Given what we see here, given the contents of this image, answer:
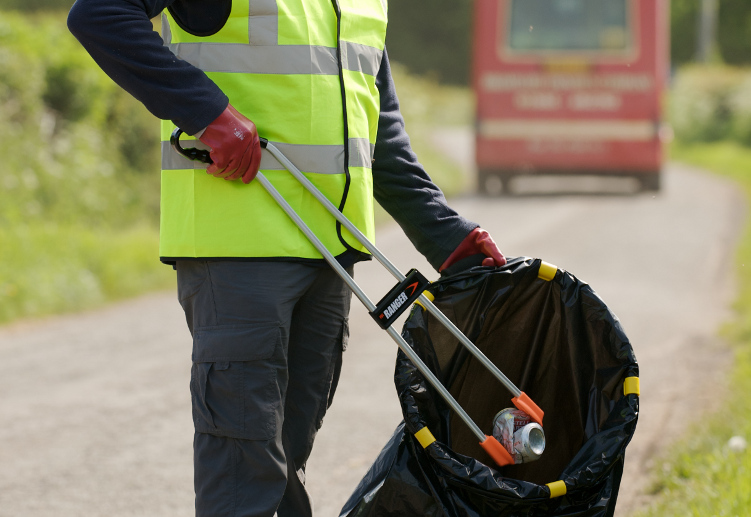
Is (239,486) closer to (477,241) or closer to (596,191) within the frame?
(477,241)

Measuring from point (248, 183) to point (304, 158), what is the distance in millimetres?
150

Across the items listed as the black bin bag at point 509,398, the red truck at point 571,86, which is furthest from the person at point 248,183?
the red truck at point 571,86

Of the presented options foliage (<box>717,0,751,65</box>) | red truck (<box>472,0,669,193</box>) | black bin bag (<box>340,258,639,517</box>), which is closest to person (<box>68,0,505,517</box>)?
black bin bag (<box>340,258,639,517</box>)

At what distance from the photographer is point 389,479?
2201 mm

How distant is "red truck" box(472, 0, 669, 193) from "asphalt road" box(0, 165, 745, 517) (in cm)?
402

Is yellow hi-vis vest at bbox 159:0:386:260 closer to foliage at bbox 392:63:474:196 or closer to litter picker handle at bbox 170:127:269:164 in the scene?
litter picker handle at bbox 170:127:269:164

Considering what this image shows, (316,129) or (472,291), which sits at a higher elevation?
(316,129)

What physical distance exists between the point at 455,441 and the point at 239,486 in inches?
22.3

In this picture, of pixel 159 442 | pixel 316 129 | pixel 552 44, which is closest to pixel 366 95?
pixel 316 129

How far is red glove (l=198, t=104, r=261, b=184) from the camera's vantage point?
207 cm

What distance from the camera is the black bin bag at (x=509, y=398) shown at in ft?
6.98

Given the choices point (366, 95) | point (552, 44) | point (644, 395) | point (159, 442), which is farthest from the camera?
point (552, 44)

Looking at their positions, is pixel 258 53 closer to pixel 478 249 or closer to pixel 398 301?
pixel 398 301

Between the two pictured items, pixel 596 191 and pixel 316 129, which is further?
pixel 596 191
